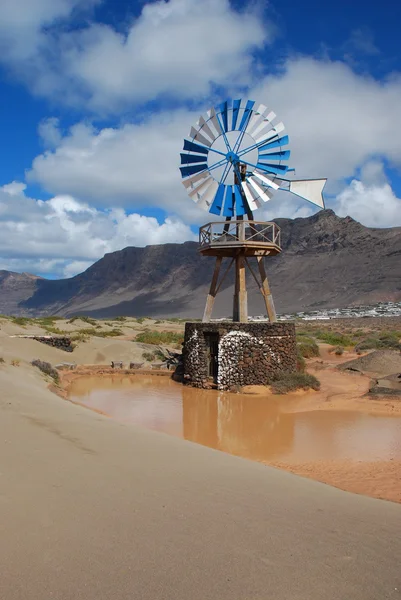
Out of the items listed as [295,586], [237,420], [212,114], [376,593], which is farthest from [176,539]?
[212,114]

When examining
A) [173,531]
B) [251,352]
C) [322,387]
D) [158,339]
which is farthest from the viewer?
[158,339]

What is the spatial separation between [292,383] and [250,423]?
3846mm

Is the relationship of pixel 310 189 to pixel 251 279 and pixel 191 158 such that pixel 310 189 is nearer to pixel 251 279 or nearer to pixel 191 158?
pixel 191 158

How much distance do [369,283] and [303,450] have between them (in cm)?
7897

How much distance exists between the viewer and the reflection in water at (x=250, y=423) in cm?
939

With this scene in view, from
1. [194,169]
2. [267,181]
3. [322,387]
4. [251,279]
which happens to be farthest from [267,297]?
[251,279]

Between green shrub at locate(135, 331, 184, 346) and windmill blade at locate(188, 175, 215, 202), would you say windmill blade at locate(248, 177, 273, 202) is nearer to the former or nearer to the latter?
windmill blade at locate(188, 175, 215, 202)

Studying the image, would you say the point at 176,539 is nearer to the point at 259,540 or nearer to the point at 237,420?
the point at 259,540

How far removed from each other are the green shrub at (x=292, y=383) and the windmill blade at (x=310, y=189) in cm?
587

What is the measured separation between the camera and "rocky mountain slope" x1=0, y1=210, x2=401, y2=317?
280 feet

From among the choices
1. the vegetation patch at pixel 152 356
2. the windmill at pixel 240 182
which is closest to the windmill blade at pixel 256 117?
the windmill at pixel 240 182

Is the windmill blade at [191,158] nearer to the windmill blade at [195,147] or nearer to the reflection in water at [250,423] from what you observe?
the windmill blade at [195,147]

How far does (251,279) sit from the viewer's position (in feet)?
339

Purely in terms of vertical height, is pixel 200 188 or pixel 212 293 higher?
pixel 200 188
